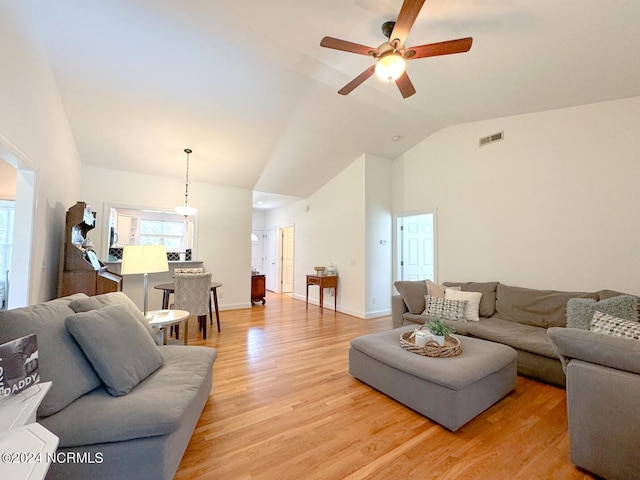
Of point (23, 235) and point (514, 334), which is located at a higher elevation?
point (23, 235)

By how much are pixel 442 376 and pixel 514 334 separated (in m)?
1.49

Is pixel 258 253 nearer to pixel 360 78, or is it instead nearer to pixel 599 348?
pixel 360 78

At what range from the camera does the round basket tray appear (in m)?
2.12

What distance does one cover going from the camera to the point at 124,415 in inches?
49.8

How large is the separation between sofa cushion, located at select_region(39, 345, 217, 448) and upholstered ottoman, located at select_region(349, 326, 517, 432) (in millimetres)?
1462

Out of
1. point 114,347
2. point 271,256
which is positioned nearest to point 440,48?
point 114,347

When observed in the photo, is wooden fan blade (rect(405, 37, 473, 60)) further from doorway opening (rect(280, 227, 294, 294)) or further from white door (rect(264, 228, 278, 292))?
white door (rect(264, 228, 278, 292))

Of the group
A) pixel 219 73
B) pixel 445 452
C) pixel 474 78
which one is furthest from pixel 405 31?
pixel 445 452

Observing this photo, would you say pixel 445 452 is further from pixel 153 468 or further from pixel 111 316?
pixel 111 316

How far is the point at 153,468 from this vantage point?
125cm

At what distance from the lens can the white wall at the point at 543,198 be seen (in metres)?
2.95

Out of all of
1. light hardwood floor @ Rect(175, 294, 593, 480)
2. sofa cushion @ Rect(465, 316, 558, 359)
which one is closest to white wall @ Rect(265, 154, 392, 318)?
sofa cushion @ Rect(465, 316, 558, 359)

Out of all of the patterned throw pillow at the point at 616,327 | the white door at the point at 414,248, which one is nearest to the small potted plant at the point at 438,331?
the patterned throw pillow at the point at 616,327

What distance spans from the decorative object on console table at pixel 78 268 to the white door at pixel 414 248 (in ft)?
14.8
